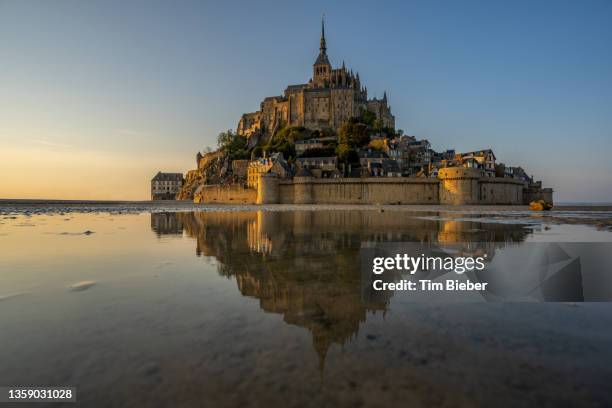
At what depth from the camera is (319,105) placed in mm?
81062

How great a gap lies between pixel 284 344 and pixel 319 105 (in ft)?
266

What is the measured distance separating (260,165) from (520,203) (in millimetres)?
41515

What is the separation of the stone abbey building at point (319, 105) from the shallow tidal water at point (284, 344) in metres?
77.0

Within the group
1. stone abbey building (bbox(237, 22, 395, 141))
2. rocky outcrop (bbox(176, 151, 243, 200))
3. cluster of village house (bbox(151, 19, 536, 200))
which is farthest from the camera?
stone abbey building (bbox(237, 22, 395, 141))

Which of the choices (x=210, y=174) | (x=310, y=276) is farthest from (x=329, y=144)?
(x=310, y=276)

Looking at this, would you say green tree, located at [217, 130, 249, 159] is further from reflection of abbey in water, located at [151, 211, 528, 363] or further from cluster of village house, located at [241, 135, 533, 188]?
reflection of abbey in water, located at [151, 211, 528, 363]

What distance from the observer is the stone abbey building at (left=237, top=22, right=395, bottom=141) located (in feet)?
262

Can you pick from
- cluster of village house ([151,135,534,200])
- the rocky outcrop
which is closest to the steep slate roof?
the rocky outcrop

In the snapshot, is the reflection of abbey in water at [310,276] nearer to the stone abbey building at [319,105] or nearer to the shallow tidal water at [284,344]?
the shallow tidal water at [284,344]

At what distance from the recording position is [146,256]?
8281 millimetres

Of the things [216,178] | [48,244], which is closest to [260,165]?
[216,178]

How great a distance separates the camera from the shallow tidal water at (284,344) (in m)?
2.56

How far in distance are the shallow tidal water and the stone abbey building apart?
77013mm

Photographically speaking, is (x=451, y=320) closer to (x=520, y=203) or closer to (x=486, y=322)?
(x=486, y=322)
